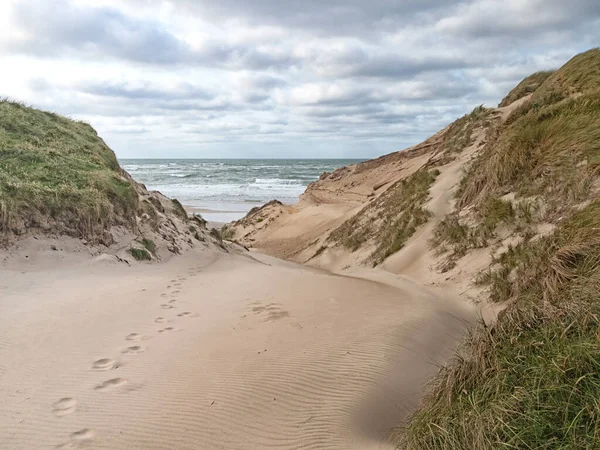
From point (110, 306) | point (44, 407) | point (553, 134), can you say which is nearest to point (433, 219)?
point (553, 134)

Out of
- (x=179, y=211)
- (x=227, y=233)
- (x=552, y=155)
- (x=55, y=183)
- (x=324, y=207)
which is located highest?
(x=552, y=155)

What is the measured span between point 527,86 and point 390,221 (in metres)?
8.75

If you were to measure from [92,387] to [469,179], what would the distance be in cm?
831

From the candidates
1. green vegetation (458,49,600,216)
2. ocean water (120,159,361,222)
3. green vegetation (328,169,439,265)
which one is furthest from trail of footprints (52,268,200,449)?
ocean water (120,159,361,222)

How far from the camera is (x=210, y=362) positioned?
423 cm

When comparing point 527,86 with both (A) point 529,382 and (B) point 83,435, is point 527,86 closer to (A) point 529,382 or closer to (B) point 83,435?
(A) point 529,382

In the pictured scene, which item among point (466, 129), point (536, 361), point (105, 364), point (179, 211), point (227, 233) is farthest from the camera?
point (227, 233)

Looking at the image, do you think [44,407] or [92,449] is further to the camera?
[44,407]

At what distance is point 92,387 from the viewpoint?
370cm

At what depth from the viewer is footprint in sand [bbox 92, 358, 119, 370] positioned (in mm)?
4090

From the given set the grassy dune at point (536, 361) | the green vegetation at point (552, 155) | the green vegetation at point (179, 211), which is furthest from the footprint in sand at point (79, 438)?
the green vegetation at point (179, 211)

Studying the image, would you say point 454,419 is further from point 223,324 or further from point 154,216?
point 154,216

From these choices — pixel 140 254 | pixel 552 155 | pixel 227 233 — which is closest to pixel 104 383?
pixel 140 254

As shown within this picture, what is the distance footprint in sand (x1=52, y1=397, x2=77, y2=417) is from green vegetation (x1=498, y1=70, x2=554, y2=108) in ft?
55.6
